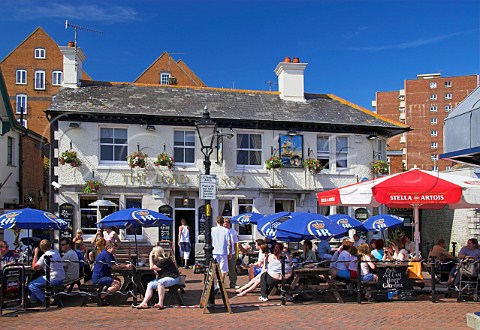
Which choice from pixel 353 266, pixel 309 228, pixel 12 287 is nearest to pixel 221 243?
pixel 309 228

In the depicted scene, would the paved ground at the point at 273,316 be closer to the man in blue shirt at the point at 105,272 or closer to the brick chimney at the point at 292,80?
the man in blue shirt at the point at 105,272

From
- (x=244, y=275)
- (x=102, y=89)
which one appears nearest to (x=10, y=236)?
(x=102, y=89)

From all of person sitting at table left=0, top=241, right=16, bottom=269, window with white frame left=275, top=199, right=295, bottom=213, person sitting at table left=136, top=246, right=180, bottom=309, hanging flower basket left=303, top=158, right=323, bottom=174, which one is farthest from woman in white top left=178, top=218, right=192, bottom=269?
person sitting at table left=136, top=246, right=180, bottom=309

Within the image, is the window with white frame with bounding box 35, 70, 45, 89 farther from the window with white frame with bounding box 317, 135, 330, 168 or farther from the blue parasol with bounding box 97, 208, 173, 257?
the blue parasol with bounding box 97, 208, 173, 257

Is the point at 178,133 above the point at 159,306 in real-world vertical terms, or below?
above

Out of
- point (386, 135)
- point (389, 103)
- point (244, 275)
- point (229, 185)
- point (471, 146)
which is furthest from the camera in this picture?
point (389, 103)

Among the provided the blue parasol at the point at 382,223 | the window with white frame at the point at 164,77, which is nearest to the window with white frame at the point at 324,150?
the blue parasol at the point at 382,223

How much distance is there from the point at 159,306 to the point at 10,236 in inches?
485

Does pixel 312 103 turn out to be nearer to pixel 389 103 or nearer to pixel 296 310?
pixel 296 310

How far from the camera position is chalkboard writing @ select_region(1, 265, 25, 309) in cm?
1144

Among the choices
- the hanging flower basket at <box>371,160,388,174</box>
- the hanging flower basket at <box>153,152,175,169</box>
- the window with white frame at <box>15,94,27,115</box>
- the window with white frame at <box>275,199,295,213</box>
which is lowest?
the window with white frame at <box>275,199,295,213</box>

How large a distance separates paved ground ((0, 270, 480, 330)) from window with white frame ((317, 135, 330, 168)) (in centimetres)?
1299

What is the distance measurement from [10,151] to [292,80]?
13.8 m

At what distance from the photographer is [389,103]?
9588 centimetres
